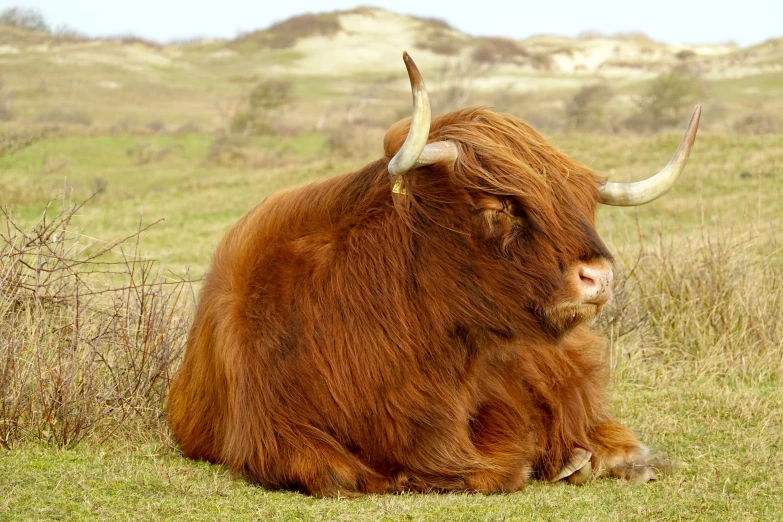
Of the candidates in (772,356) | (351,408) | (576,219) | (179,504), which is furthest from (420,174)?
(772,356)

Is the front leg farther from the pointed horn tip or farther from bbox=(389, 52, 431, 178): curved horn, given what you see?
the pointed horn tip

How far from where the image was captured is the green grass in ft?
12.3

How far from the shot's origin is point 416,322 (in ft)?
13.5

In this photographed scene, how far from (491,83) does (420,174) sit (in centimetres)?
7395

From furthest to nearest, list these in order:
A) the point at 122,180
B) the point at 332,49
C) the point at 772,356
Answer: the point at 332,49 → the point at 122,180 → the point at 772,356

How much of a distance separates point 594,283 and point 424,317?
740mm

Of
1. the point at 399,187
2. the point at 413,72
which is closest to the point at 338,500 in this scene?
the point at 399,187

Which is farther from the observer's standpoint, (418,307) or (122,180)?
(122,180)

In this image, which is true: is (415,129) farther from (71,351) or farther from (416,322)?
(71,351)

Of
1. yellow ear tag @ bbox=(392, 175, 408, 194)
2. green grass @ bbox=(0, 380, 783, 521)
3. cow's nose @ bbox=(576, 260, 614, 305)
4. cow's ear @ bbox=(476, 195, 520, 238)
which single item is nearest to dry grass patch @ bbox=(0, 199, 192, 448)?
green grass @ bbox=(0, 380, 783, 521)

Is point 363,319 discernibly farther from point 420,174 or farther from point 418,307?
point 420,174

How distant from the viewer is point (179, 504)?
3.86m

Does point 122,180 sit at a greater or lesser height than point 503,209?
lesser

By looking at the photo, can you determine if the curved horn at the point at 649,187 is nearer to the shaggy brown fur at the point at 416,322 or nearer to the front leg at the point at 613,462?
the shaggy brown fur at the point at 416,322
